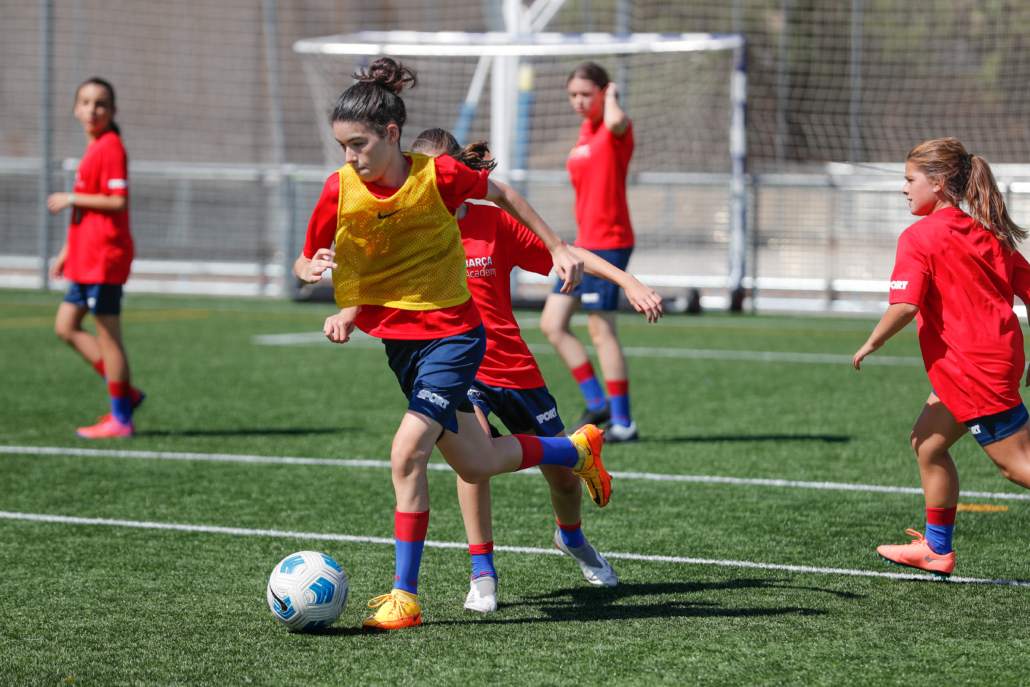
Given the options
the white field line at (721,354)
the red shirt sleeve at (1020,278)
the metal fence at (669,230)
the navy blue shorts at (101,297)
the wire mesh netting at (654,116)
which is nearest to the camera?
the red shirt sleeve at (1020,278)

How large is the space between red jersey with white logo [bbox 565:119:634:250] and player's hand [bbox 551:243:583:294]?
10.9 ft

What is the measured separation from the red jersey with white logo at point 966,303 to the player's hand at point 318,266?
1.88 meters

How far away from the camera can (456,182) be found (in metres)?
3.63

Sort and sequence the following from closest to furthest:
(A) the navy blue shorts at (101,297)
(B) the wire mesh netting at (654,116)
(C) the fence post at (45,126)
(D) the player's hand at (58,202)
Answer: (D) the player's hand at (58,202) → (A) the navy blue shorts at (101,297) → (B) the wire mesh netting at (654,116) → (C) the fence post at (45,126)

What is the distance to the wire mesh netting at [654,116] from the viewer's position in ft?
51.1

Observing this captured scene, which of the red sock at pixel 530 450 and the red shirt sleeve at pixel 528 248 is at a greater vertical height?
the red shirt sleeve at pixel 528 248

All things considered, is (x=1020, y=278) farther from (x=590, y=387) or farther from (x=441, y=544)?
(x=590, y=387)

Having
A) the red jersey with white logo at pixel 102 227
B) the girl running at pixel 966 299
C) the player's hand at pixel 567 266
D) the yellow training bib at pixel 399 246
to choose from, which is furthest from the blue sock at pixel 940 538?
the red jersey with white logo at pixel 102 227

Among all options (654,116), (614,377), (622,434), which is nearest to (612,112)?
(614,377)

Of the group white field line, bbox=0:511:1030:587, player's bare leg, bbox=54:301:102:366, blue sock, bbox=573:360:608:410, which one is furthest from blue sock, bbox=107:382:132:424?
blue sock, bbox=573:360:608:410

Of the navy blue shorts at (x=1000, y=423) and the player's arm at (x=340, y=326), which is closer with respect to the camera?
the player's arm at (x=340, y=326)

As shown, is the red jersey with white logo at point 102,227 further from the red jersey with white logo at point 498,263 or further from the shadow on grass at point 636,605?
the shadow on grass at point 636,605

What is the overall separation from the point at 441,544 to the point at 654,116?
1243 cm

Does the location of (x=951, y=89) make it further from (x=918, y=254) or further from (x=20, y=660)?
(x=20, y=660)
